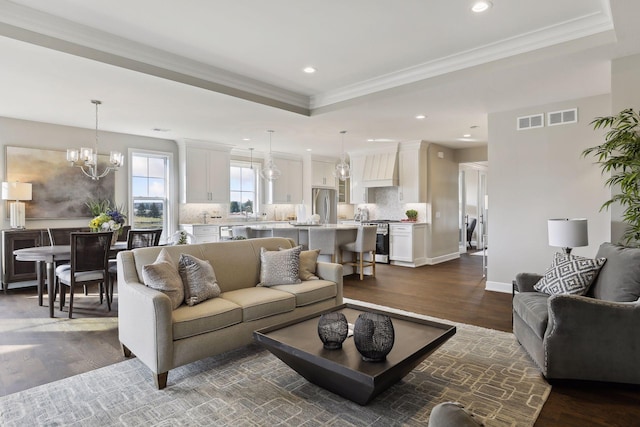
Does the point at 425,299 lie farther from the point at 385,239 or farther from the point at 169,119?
the point at 169,119

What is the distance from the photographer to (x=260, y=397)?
7.90 ft

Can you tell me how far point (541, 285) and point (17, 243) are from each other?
6873mm

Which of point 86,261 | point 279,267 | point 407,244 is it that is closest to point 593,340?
point 279,267

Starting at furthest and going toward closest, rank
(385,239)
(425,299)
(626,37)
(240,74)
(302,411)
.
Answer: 1. (385,239)
2. (425,299)
3. (240,74)
4. (626,37)
5. (302,411)

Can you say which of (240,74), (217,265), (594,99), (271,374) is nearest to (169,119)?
(240,74)

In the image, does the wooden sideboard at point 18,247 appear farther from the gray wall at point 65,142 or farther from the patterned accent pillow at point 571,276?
the patterned accent pillow at point 571,276

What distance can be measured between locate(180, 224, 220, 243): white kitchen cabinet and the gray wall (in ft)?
1.22

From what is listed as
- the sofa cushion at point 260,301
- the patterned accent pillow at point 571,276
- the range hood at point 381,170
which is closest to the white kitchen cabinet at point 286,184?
the range hood at point 381,170

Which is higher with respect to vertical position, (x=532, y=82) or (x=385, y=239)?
(x=532, y=82)

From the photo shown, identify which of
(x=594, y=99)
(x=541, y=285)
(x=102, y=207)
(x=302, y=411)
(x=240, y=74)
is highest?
(x=240, y=74)

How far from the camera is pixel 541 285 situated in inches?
128

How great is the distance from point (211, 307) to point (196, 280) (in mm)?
291

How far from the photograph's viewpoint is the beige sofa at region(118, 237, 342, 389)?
252cm

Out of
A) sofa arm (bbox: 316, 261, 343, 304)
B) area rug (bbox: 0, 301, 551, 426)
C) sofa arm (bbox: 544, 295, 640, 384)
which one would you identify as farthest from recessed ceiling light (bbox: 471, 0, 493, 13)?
area rug (bbox: 0, 301, 551, 426)
